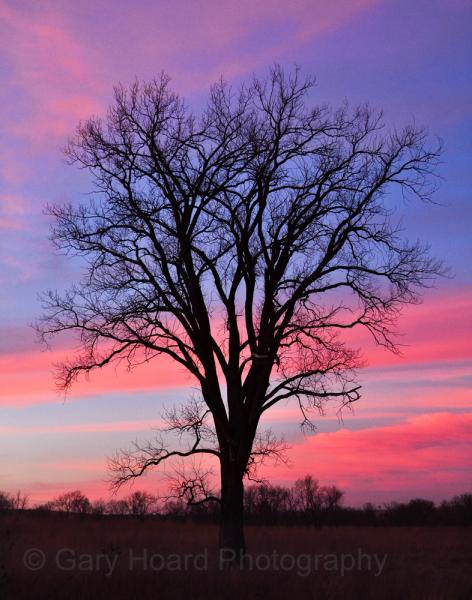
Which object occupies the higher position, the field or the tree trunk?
the tree trunk

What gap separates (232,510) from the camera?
55.5ft

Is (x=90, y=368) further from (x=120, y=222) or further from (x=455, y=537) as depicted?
(x=455, y=537)

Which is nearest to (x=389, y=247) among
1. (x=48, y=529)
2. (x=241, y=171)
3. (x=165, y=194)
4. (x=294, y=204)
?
(x=294, y=204)

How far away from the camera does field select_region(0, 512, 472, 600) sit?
12.2 m

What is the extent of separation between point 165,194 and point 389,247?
18.5 feet

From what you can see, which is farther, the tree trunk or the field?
the tree trunk

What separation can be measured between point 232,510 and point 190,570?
2.71 meters

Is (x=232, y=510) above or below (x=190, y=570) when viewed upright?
above

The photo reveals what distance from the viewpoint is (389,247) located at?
18.5m

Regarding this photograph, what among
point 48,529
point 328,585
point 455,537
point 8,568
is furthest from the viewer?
point 455,537

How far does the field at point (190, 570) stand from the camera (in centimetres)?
1216

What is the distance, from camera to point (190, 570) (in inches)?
565

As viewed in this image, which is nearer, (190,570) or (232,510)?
(190,570)

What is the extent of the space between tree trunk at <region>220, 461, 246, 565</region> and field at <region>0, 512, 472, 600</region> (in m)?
0.44
